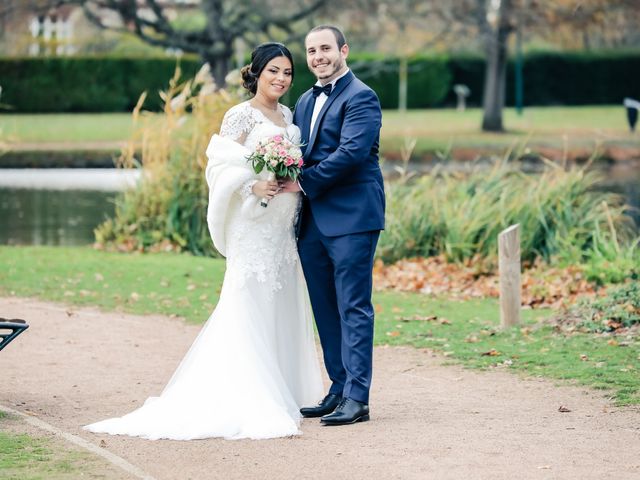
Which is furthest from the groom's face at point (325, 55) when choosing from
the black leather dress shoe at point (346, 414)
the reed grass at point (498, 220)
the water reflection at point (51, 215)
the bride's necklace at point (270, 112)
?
the water reflection at point (51, 215)

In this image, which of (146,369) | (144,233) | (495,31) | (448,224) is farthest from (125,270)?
(495,31)

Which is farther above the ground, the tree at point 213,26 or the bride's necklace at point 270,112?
the tree at point 213,26

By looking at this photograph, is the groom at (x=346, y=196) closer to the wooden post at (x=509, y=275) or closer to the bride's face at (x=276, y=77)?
the bride's face at (x=276, y=77)

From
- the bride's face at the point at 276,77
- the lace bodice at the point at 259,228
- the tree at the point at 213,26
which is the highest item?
the tree at the point at 213,26

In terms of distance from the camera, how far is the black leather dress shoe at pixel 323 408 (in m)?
6.30

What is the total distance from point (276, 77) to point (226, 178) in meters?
0.59

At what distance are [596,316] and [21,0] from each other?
944 inches

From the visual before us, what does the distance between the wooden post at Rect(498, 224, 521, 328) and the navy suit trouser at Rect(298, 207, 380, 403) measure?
10.6 ft

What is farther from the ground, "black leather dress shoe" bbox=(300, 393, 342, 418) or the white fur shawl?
the white fur shawl

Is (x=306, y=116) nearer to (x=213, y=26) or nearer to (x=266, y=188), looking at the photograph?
(x=266, y=188)

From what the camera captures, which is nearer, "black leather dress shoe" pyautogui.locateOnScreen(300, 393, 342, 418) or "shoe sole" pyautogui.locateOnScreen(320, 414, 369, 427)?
"shoe sole" pyautogui.locateOnScreen(320, 414, 369, 427)

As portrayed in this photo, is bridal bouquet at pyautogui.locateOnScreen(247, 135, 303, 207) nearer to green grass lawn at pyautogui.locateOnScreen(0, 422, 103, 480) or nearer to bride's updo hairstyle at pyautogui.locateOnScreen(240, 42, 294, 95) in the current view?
bride's updo hairstyle at pyautogui.locateOnScreen(240, 42, 294, 95)

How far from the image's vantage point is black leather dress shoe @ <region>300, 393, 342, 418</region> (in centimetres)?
630

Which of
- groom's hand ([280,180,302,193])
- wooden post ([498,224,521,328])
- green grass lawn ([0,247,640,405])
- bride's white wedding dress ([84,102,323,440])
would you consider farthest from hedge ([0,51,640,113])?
groom's hand ([280,180,302,193])
